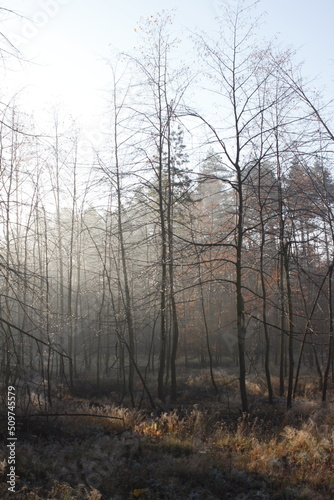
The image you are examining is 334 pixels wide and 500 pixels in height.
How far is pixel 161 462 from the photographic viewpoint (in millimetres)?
5746

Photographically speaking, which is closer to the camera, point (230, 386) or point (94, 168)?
point (94, 168)

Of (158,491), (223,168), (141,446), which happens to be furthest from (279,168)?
(158,491)

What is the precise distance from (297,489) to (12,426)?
14.6 feet

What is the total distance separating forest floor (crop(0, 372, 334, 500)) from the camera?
190 inches

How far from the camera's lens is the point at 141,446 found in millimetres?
6387

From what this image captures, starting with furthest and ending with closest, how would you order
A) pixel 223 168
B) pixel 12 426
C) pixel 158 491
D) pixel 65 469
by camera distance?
pixel 223 168 < pixel 12 426 < pixel 65 469 < pixel 158 491

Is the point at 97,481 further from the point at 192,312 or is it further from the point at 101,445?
the point at 192,312

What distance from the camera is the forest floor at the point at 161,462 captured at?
Result: 190 inches

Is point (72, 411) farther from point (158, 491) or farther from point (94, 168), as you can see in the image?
point (94, 168)

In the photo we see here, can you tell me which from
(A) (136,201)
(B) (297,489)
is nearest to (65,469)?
(B) (297,489)

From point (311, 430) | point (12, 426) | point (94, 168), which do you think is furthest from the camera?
point (94, 168)

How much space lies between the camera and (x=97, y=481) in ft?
16.8

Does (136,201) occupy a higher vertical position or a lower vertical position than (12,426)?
higher

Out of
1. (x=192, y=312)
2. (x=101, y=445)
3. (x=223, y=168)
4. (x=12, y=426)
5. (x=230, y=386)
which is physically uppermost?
(x=223, y=168)
